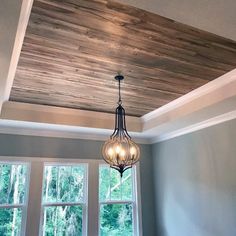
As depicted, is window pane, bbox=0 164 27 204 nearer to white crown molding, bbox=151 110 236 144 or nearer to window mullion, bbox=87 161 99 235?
window mullion, bbox=87 161 99 235

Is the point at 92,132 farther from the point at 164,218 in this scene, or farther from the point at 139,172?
the point at 164,218

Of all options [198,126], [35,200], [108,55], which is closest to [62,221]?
[35,200]

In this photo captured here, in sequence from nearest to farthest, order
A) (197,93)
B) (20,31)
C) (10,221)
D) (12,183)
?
(20,31) → (197,93) → (10,221) → (12,183)

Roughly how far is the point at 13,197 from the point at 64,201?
0.81m

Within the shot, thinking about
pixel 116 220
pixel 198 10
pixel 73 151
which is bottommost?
pixel 116 220

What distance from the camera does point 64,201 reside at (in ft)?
13.9

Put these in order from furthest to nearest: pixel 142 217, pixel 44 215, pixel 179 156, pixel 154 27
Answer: pixel 142 217
pixel 179 156
pixel 44 215
pixel 154 27

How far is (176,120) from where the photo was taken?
12.3 feet

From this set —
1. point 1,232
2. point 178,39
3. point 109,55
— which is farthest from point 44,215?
point 178,39

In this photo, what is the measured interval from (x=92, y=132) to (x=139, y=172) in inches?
50.1

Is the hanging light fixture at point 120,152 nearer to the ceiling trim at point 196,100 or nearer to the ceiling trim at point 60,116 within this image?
the ceiling trim at point 196,100

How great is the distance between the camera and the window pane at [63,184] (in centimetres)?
419

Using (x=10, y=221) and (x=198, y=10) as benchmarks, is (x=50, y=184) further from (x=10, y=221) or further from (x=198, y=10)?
(x=198, y=10)

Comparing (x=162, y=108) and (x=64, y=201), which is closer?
(x=162, y=108)
